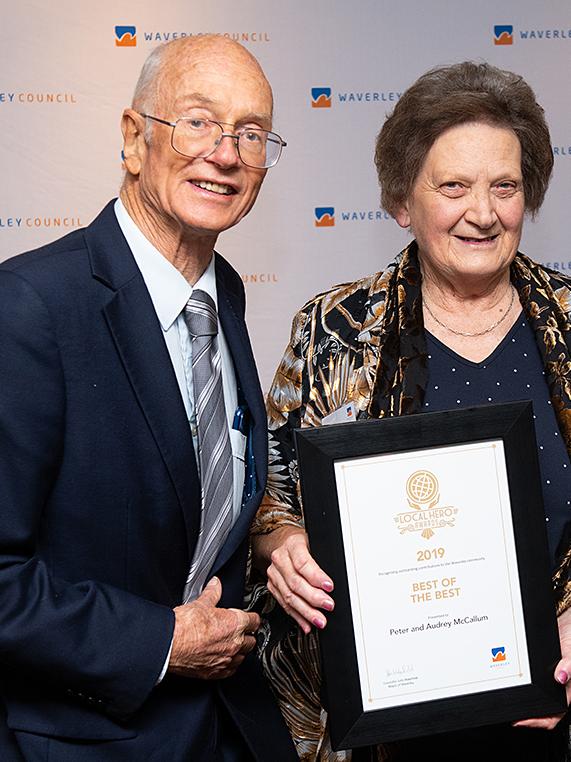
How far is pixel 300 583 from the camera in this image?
5.54ft

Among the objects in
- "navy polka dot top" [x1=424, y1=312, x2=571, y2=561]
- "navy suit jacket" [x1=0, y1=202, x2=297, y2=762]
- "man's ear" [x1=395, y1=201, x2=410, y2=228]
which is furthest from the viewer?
"man's ear" [x1=395, y1=201, x2=410, y2=228]

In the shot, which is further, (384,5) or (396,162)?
(384,5)

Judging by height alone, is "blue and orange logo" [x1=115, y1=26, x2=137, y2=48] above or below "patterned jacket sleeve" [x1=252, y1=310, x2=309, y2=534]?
above

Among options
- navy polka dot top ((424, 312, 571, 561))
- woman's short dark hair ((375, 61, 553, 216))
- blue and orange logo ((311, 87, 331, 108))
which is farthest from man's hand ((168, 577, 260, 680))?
blue and orange logo ((311, 87, 331, 108))

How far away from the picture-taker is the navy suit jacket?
4.83 feet

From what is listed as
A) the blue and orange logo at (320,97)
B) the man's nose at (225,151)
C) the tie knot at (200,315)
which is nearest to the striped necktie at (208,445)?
the tie knot at (200,315)

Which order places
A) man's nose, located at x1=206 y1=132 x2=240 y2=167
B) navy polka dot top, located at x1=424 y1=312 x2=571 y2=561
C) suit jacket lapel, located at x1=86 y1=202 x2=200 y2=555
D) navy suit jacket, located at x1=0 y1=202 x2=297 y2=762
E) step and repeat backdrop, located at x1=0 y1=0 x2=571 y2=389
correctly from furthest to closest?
step and repeat backdrop, located at x1=0 y1=0 x2=571 y2=389
navy polka dot top, located at x1=424 y1=312 x2=571 y2=561
man's nose, located at x1=206 y1=132 x2=240 y2=167
suit jacket lapel, located at x1=86 y1=202 x2=200 y2=555
navy suit jacket, located at x1=0 y1=202 x2=297 y2=762

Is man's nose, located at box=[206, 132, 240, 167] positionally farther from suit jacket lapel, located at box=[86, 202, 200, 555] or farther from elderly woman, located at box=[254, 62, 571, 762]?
elderly woman, located at box=[254, 62, 571, 762]

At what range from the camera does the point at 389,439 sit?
166cm

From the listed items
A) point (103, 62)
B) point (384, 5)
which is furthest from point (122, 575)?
point (384, 5)

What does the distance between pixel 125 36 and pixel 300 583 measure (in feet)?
7.66

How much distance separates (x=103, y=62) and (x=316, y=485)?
7.38 feet

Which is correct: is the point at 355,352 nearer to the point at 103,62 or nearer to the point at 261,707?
the point at 261,707

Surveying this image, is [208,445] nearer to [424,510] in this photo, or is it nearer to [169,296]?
[169,296]
